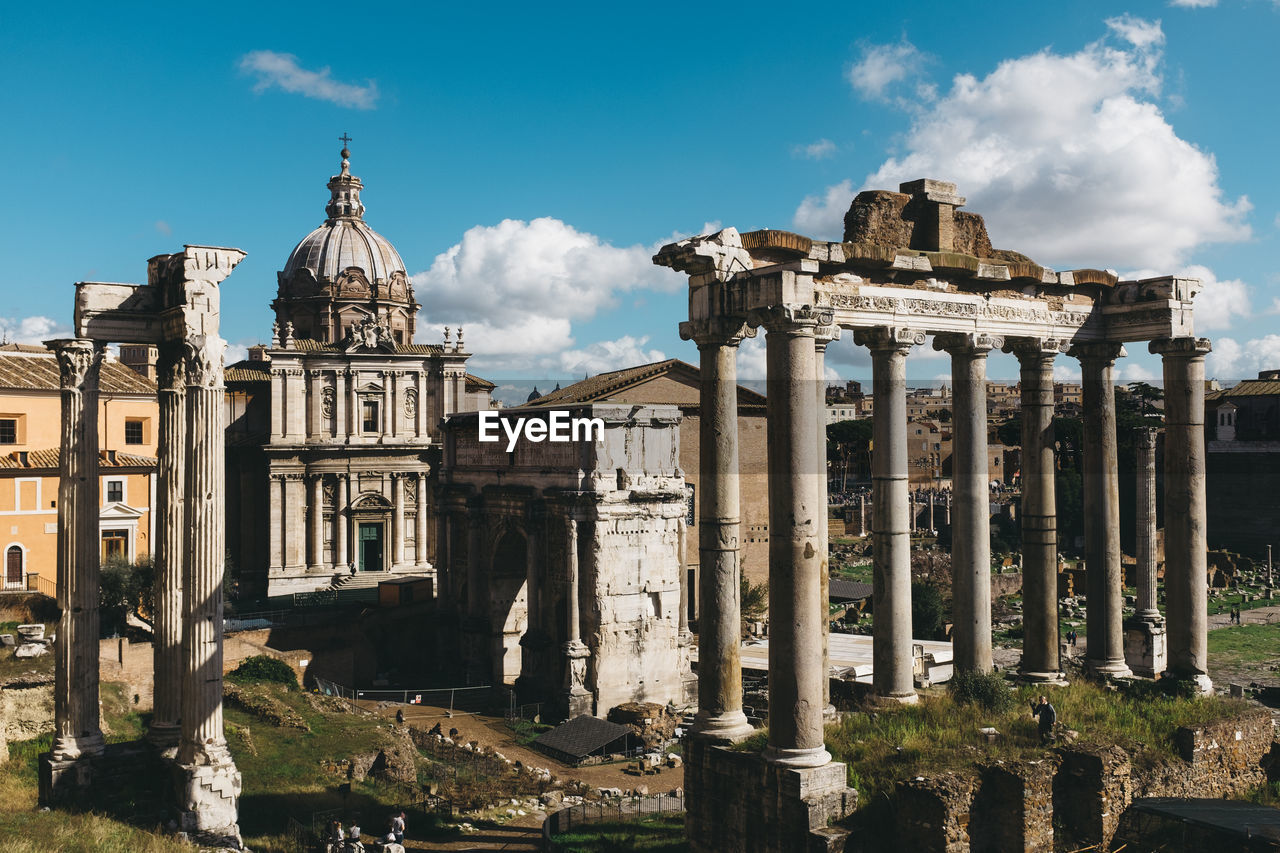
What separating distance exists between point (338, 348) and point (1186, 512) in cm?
3318

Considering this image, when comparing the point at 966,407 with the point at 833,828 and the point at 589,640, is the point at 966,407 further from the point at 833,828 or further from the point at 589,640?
the point at 589,640

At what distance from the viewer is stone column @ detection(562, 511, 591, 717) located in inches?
1135

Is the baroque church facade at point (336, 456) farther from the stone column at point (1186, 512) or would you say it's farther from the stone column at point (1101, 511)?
the stone column at point (1186, 512)

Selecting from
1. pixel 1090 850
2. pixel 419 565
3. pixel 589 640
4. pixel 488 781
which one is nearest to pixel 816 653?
pixel 1090 850

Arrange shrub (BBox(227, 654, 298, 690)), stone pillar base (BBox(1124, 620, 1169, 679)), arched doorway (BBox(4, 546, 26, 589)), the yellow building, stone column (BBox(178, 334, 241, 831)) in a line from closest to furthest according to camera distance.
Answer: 1. stone column (BBox(178, 334, 241, 831))
2. stone pillar base (BBox(1124, 620, 1169, 679))
3. shrub (BBox(227, 654, 298, 690))
4. arched doorway (BBox(4, 546, 26, 589))
5. the yellow building

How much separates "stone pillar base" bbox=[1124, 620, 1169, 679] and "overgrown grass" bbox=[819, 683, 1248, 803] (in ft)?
10.2

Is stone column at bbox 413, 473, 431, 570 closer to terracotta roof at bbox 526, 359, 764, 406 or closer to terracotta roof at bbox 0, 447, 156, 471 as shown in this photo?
terracotta roof at bbox 526, 359, 764, 406

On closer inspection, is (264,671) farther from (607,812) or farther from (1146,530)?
(1146,530)

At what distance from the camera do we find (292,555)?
40688mm

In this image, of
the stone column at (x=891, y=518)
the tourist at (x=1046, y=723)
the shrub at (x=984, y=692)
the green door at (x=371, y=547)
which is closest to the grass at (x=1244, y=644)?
the shrub at (x=984, y=692)

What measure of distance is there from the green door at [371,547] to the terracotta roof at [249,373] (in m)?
6.96

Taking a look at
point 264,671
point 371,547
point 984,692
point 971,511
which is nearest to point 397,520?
point 371,547

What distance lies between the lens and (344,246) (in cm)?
4644

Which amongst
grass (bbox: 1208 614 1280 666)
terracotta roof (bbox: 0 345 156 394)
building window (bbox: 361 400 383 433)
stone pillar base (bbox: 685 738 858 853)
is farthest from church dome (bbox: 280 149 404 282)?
stone pillar base (bbox: 685 738 858 853)
